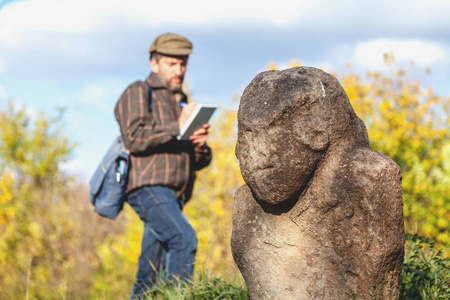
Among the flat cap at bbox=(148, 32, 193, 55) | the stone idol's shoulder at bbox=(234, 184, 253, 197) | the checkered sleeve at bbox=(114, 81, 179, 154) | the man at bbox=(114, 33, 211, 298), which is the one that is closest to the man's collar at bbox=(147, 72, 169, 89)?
the man at bbox=(114, 33, 211, 298)

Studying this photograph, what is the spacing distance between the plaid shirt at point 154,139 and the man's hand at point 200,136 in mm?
96

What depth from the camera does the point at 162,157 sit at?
4242mm

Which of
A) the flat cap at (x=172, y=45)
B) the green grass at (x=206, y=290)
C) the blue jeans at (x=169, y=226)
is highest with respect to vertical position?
the flat cap at (x=172, y=45)

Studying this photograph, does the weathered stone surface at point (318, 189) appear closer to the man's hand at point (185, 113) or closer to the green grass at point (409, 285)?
the green grass at point (409, 285)

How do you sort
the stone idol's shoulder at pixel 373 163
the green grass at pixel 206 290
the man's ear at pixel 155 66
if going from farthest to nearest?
1. the man's ear at pixel 155 66
2. the green grass at pixel 206 290
3. the stone idol's shoulder at pixel 373 163

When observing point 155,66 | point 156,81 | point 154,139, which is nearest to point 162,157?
point 154,139

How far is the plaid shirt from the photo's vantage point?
4118 millimetres

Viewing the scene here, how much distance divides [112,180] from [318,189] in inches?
83.1

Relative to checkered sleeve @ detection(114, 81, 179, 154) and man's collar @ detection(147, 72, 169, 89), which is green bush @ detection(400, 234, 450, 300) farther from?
man's collar @ detection(147, 72, 169, 89)

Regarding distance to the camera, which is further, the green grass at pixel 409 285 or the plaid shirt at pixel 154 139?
the plaid shirt at pixel 154 139

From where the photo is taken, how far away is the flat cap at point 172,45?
436cm

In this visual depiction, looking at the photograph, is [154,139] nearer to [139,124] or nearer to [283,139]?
[139,124]

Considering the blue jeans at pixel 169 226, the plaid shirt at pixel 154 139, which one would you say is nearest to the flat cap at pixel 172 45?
the plaid shirt at pixel 154 139

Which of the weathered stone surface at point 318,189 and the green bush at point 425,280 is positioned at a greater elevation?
the weathered stone surface at point 318,189
